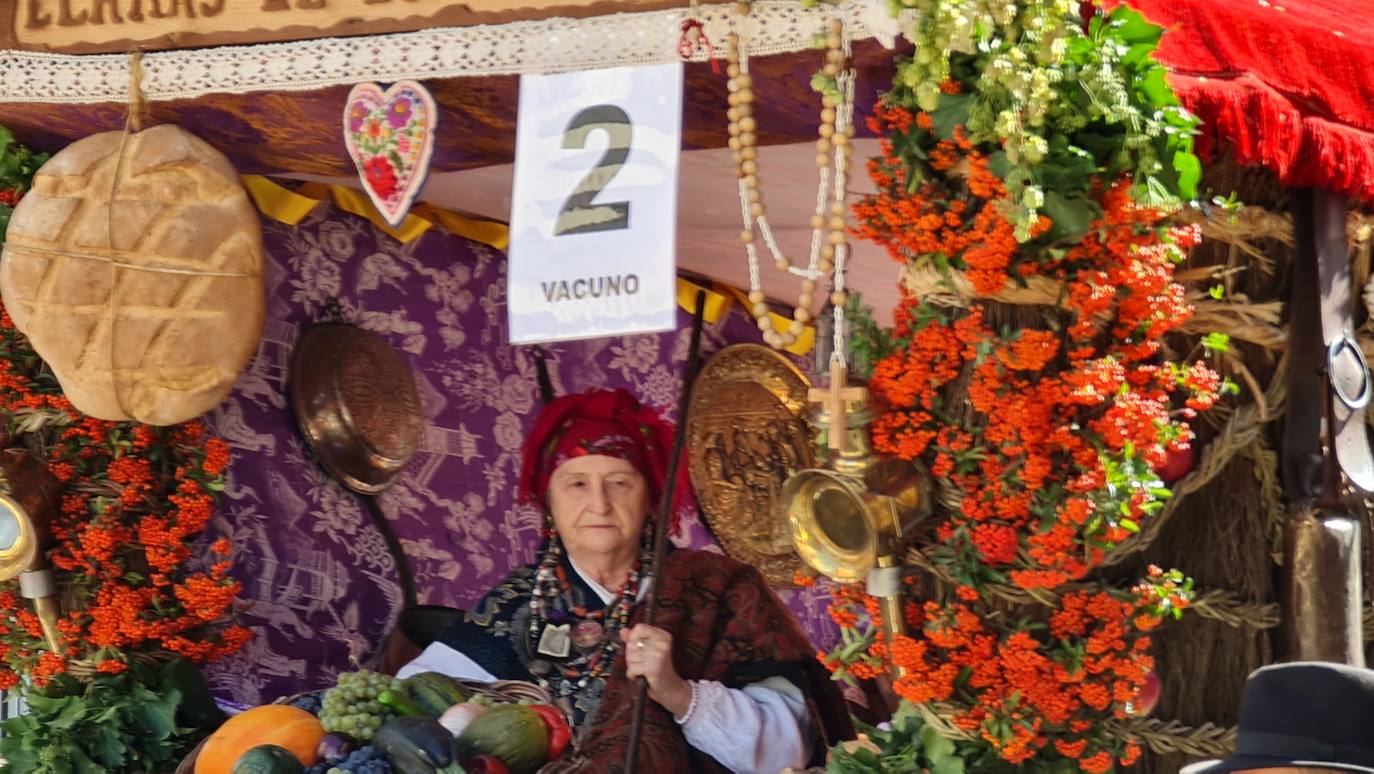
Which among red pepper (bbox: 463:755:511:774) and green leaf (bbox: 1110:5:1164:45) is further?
red pepper (bbox: 463:755:511:774)

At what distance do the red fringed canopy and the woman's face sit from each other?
6.12 feet

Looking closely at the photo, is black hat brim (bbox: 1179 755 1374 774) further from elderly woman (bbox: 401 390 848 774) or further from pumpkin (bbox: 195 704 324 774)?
pumpkin (bbox: 195 704 324 774)

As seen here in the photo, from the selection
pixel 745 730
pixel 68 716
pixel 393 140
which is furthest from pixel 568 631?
pixel 393 140

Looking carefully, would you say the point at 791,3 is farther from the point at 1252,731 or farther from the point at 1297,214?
the point at 1252,731

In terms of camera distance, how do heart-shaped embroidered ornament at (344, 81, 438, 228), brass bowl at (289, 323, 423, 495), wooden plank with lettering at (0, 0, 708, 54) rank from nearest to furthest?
wooden plank with lettering at (0, 0, 708, 54)
heart-shaped embroidered ornament at (344, 81, 438, 228)
brass bowl at (289, 323, 423, 495)

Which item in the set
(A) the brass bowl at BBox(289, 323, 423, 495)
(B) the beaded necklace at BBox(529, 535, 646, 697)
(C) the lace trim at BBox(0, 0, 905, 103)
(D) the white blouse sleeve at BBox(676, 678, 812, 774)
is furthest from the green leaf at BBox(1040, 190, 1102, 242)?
(A) the brass bowl at BBox(289, 323, 423, 495)

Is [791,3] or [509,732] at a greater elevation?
[791,3]

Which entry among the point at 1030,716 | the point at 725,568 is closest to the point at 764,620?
the point at 725,568

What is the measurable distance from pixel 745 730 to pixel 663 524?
546 mm

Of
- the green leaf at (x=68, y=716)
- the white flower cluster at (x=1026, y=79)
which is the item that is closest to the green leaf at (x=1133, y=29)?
the white flower cluster at (x=1026, y=79)

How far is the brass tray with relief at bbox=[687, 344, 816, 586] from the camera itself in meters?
4.70

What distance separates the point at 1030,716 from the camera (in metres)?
2.87

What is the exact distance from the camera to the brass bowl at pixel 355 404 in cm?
491

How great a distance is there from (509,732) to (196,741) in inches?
42.7
